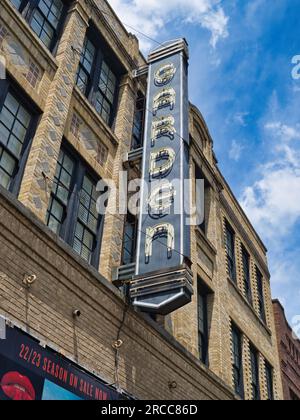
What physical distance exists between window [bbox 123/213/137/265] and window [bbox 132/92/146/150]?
2662 millimetres

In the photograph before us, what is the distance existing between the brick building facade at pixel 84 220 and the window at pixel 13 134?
23 mm

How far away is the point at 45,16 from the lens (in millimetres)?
12023

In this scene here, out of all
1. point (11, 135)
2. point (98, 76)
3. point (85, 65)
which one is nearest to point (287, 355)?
point (98, 76)

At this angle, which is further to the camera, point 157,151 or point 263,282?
point 263,282

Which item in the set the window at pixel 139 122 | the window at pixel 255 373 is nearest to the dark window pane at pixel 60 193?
the window at pixel 139 122

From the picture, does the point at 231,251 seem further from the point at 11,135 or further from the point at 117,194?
the point at 11,135

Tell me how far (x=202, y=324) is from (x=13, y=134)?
9041mm

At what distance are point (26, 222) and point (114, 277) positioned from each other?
3.01 m

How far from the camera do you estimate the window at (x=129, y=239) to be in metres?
12.7

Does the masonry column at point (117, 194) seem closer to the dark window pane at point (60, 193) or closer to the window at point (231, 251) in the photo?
the dark window pane at point (60, 193)

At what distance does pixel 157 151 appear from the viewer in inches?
505

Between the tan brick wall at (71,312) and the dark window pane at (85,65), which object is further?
the dark window pane at (85,65)
